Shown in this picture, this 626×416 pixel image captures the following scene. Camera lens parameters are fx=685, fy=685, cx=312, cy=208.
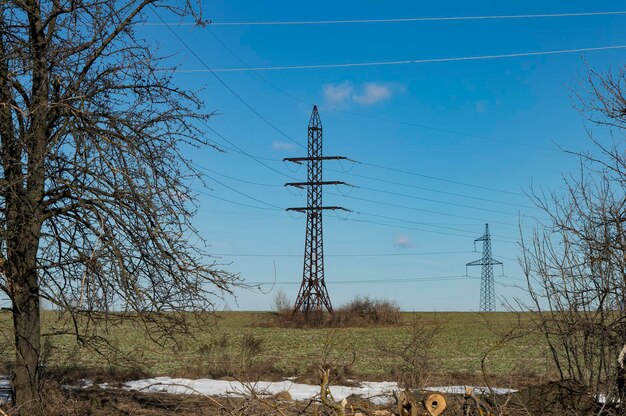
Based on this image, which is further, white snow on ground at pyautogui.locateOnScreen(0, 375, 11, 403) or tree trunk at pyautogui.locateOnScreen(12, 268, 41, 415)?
white snow on ground at pyautogui.locateOnScreen(0, 375, 11, 403)

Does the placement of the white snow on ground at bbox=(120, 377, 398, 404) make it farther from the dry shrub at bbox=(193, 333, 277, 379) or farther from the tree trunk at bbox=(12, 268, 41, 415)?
the tree trunk at bbox=(12, 268, 41, 415)

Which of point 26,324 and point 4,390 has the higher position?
point 26,324

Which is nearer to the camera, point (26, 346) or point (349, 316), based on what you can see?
point (26, 346)

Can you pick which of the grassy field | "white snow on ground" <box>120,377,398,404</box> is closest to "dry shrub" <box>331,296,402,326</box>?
the grassy field

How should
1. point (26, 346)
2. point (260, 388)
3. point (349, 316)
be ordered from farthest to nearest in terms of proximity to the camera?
point (349, 316), point (260, 388), point (26, 346)

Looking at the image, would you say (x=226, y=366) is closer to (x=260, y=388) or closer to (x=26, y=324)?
(x=260, y=388)

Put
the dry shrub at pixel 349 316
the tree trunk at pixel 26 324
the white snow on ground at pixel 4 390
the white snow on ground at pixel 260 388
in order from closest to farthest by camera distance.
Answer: the tree trunk at pixel 26 324 → the white snow on ground at pixel 4 390 → the white snow on ground at pixel 260 388 → the dry shrub at pixel 349 316

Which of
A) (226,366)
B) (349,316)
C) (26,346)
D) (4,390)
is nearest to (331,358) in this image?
(226,366)

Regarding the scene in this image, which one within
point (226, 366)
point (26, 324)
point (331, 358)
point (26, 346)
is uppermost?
point (26, 324)

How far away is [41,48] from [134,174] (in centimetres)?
235

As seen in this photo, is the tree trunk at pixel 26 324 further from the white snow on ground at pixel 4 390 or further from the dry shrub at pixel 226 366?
→ the dry shrub at pixel 226 366

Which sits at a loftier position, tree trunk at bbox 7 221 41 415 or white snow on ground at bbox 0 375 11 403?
tree trunk at bbox 7 221 41 415

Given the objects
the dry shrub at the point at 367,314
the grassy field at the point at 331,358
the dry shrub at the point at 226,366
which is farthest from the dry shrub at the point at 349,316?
the dry shrub at the point at 226,366

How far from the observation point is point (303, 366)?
18.6 metres
